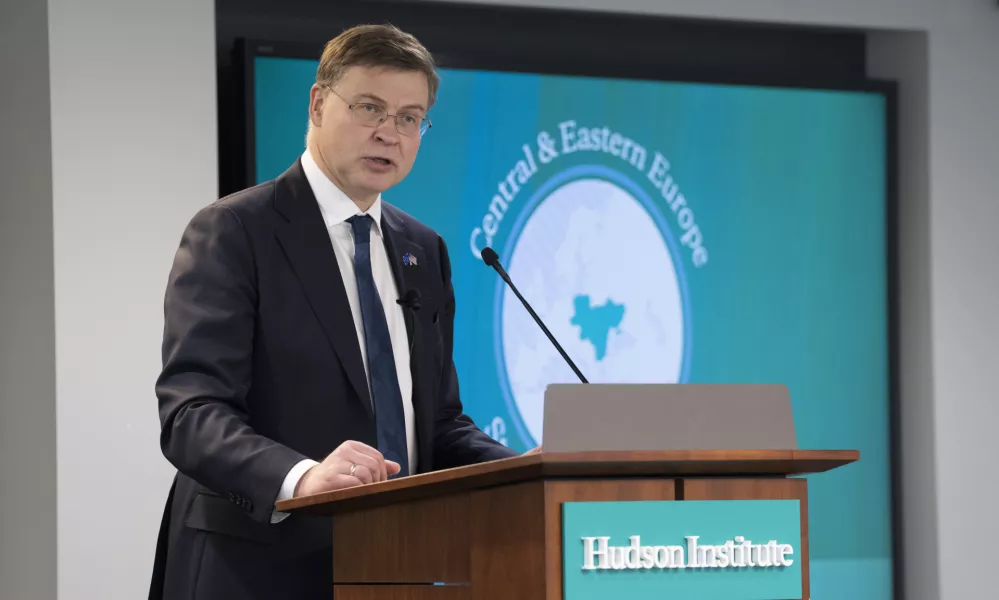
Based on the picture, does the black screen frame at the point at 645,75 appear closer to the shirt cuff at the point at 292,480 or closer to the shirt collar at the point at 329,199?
the shirt collar at the point at 329,199

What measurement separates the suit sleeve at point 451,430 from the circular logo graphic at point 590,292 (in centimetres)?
217

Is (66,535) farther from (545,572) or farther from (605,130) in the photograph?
(545,572)

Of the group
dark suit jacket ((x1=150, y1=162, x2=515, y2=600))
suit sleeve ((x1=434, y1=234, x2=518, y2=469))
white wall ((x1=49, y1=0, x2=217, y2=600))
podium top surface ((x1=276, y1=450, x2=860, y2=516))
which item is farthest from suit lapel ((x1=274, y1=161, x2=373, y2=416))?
white wall ((x1=49, y1=0, x2=217, y2=600))

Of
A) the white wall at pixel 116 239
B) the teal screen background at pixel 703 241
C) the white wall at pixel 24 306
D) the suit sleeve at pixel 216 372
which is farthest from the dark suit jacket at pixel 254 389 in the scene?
the teal screen background at pixel 703 241

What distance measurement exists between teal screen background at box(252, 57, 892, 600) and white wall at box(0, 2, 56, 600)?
0.72 meters

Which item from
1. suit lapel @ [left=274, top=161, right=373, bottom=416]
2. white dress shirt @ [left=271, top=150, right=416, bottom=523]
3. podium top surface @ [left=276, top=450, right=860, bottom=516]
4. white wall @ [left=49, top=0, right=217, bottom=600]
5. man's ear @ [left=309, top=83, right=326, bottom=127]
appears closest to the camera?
podium top surface @ [left=276, top=450, right=860, bottom=516]

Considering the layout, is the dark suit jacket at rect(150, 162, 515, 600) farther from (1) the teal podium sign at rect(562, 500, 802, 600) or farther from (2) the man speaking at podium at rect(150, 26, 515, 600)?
(1) the teal podium sign at rect(562, 500, 802, 600)

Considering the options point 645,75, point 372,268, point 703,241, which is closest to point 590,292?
point 703,241

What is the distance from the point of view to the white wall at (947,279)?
16.7 ft

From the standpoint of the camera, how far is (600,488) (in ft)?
5.04

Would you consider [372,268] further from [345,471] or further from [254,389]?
[345,471]

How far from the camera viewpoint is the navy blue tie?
2.15m

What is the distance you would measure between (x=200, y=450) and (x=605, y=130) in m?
3.18

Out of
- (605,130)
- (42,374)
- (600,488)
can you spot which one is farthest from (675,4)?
(600,488)
